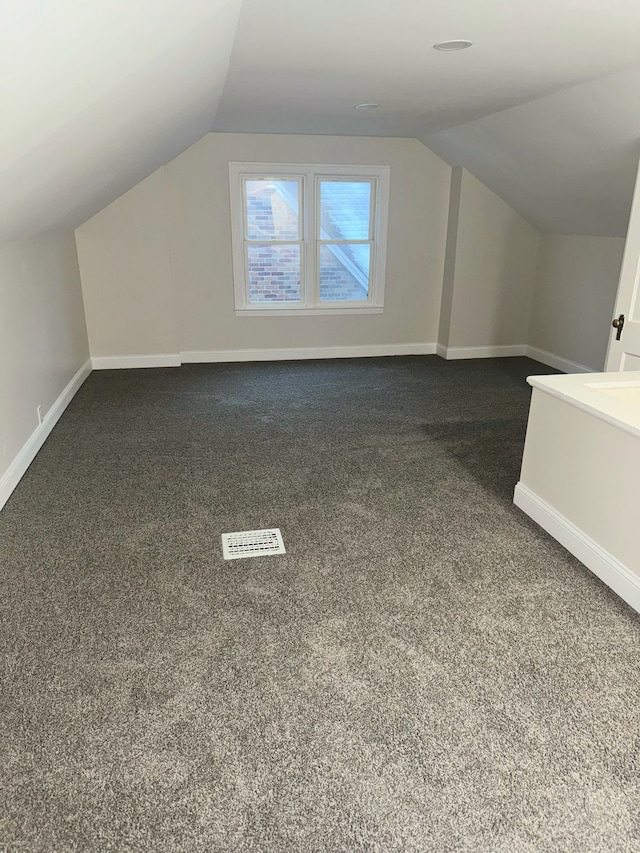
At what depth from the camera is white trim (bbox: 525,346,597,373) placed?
17.6 ft

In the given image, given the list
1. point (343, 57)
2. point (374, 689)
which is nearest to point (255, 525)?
point (374, 689)

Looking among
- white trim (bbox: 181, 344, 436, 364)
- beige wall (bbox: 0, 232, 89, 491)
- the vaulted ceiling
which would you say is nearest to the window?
white trim (bbox: 181, 344, 436, 364)

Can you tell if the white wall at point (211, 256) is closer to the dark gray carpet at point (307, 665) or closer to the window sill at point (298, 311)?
the window sill at point (298, 311)

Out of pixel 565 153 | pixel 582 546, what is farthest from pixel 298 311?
pixel 582 546

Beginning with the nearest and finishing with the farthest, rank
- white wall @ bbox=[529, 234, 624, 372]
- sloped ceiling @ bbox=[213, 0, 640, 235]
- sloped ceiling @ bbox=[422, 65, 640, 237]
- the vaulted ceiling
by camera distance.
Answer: the vaulted ceiling → sloped ceiling @ bbox=[213, 0, 640, 235] → sloped ceiling @ bbox=[422, 65, 640, 237] → white wall @ bbox=[529, 234, 624, 372]

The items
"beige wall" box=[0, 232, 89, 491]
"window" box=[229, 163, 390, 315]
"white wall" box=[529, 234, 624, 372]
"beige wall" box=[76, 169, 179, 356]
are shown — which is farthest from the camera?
"window" box=[229, 163, 390, 315]

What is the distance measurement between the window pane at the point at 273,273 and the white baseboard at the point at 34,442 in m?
1.87

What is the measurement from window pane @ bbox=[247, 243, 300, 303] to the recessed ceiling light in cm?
310

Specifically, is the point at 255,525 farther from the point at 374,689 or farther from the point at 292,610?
the point at 374,689

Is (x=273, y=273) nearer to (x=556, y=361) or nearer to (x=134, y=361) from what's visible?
(x=134, y=361)

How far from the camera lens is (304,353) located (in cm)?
606

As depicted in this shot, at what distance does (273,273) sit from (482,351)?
2300 millimetres

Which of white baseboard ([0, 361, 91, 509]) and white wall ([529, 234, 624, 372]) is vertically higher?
white wall ([529, 234, 624, 372])

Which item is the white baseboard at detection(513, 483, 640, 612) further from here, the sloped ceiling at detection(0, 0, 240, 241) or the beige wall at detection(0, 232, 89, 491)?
the beige wall at detection(0, 232, 89, 491)
